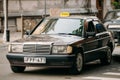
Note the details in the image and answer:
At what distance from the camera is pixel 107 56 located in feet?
47.1

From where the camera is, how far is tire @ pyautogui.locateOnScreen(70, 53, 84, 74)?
11.9 m

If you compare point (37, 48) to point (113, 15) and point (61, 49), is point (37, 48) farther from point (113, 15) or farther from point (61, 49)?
point (113, 15)

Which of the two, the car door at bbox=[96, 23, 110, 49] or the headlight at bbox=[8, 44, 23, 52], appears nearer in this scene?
the headlight at bbox=[8, 44, 23, 52]

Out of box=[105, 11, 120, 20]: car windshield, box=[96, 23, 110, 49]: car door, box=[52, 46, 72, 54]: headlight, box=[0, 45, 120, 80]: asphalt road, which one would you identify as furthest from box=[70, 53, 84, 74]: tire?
box=[105, 11, 120, 20]: car windshield

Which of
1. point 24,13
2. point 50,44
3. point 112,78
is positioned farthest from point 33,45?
point 24,13

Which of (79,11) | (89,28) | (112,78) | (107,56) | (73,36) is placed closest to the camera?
(112,78)

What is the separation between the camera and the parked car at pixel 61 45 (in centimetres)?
1173

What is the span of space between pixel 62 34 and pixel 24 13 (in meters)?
20.7

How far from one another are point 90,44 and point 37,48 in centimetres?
181

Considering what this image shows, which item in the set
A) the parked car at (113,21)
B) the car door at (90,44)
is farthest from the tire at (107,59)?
the parked car at (113,21)

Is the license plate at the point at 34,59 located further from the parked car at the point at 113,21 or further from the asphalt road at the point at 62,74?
the parked car at the point at 113,21

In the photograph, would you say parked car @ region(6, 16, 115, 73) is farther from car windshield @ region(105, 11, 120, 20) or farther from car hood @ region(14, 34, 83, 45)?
car windshield @ region(105, 11, 120, 20)

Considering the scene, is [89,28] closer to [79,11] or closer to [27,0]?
[27,0]

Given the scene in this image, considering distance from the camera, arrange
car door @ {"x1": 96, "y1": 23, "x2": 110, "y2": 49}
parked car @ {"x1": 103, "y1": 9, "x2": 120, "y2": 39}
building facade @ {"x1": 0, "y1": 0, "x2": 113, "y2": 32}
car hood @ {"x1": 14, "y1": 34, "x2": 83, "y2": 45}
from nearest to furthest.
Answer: car hood @ {"x1": 14, "y1": 34, "x2": 83, "y2": 45}
car door @ {"x1": 96, "y1": 23, "x2": 110, "y2": 49}
parked car @ {"x1": 103, "y1": 9, "x2": 120, "y2": 39}
building facade @ {"x1": 0, "y1": 0, "x2": 113, "y2": 32}
